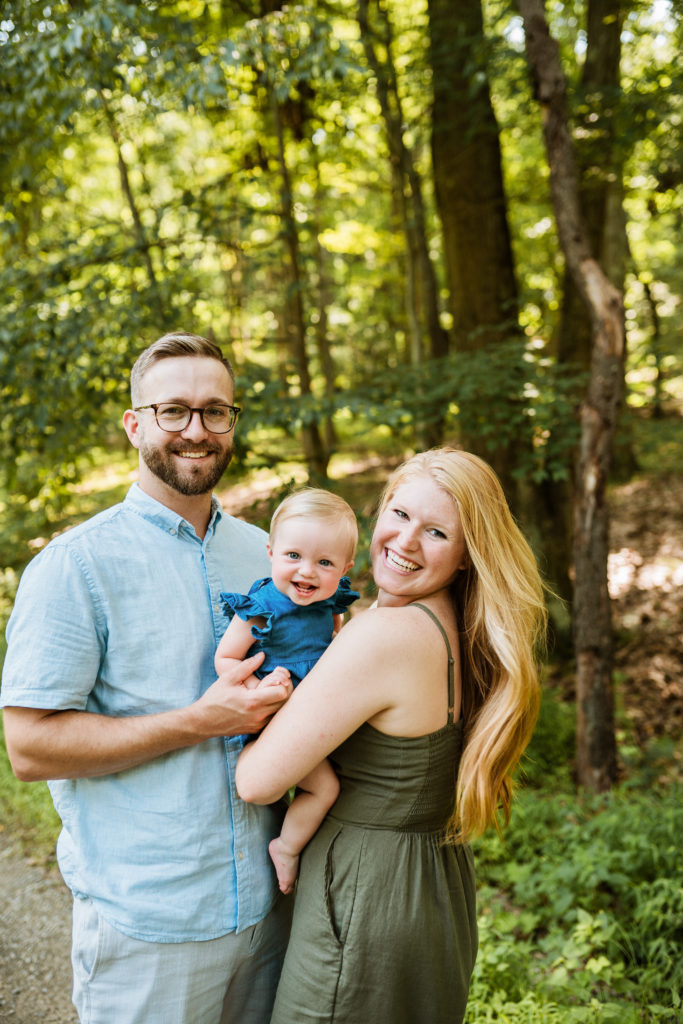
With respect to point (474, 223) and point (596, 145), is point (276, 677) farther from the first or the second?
point (474, 223)

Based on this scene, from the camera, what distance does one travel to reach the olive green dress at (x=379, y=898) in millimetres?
1727

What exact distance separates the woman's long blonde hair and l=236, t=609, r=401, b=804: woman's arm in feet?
1.02

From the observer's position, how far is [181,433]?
191 centimetres

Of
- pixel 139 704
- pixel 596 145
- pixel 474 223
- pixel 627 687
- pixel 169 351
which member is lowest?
pixel 627 687

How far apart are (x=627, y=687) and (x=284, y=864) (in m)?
5.86

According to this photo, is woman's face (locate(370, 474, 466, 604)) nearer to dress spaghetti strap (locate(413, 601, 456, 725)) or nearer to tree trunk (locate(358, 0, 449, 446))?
dress spaghetti strap (locate(413, 601, 456, 725))

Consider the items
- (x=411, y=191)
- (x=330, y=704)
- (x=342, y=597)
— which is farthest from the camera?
(x=411, y=191)

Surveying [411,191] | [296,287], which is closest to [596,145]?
A: [411,191]

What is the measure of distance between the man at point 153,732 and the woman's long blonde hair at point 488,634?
1.67ft

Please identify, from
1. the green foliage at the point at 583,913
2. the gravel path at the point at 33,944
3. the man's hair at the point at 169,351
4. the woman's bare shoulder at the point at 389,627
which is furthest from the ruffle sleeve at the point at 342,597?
the gravel path at the point at 33,944

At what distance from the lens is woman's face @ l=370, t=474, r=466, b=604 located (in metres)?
1.83

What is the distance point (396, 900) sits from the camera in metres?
1.73

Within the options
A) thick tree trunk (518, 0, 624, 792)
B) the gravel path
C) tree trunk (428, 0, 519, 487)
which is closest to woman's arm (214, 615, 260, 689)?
the gravel path

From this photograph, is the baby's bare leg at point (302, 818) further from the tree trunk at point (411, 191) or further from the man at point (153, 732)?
the tree trunk at point (411, 191)
